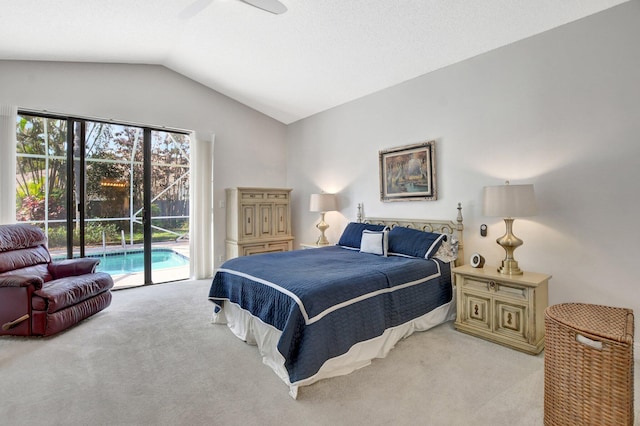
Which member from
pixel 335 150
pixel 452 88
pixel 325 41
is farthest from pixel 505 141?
pixel 335 150

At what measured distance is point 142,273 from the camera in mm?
4852

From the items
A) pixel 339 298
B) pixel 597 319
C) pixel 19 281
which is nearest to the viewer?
pixel 597 319

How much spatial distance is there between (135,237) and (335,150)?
344cm

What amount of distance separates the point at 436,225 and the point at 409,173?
2.47 feet

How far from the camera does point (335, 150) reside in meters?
5.04

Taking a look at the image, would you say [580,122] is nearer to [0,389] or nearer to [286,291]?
[286,291]

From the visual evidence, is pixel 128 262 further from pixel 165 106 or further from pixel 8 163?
pixel 165 106

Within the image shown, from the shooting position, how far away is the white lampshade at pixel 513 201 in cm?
259

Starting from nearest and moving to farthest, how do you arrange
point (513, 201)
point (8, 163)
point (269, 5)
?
1. point (269, 5)
2. point (513, 201)
3. point (8, 163)

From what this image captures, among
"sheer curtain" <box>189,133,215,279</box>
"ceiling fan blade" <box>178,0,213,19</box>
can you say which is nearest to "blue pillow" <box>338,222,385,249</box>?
"sheer curtain" <box>189,133,215,279</box>

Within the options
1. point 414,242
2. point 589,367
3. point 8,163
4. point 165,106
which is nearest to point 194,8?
point 165,106

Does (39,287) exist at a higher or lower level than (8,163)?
lower

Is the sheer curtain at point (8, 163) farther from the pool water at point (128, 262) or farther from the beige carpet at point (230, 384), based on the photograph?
the beige carpet at point (230, 384)

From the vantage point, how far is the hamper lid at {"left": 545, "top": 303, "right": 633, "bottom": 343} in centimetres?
150
